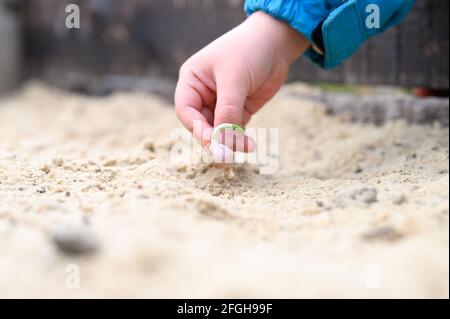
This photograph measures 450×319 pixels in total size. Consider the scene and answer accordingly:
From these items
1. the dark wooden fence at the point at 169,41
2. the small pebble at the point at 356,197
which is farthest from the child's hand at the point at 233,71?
the dark wooden fence at the point at 169,41

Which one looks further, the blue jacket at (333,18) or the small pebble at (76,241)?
the blue jacket at (333,18)

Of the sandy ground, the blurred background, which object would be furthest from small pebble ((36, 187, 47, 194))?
the blurred background

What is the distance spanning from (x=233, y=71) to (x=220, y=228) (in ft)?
1.72

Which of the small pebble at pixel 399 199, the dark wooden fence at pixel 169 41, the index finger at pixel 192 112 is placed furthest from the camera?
the dark wooden fence at pixel 169 41

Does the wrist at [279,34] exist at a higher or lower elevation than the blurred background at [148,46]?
higher

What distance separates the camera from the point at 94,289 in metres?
0.71

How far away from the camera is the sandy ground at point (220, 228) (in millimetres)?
720

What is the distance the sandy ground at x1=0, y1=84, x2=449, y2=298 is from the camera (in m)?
0.72

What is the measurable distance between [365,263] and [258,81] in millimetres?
705

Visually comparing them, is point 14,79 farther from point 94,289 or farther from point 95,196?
point 94,289

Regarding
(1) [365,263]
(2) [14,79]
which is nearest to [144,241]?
(1) [365,263]

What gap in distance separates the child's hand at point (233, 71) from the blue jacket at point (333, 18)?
41 millimetres

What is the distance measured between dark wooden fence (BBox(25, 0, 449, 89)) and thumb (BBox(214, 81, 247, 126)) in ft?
2.98

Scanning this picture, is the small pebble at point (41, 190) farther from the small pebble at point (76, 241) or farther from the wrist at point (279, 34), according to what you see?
the wrist at point (279, 34)
